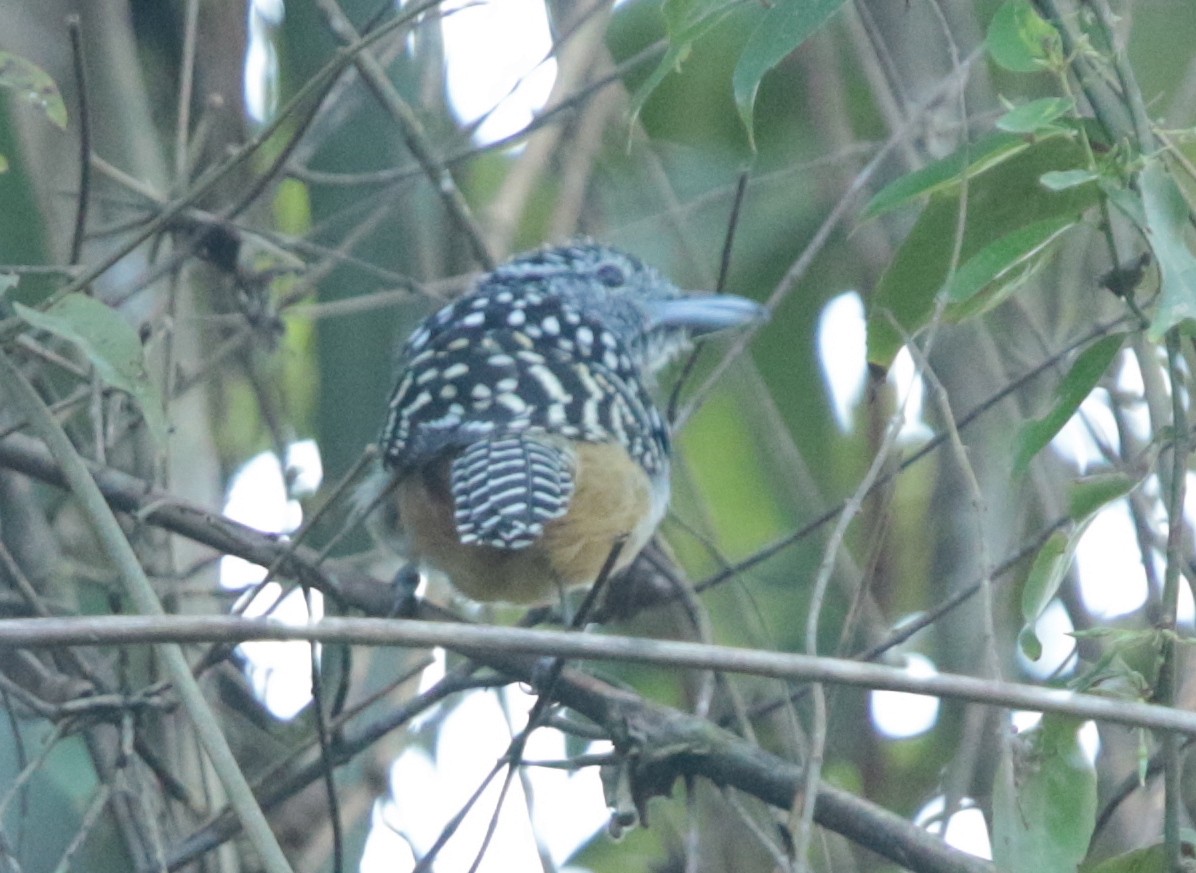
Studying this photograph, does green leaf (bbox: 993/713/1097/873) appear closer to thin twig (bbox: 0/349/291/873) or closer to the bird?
thin twig (bbox: 0/349/291/873)

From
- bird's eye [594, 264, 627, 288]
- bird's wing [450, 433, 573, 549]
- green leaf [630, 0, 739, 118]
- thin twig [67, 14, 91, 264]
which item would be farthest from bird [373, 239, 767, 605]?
green leaf [630, 0, 739, 118]

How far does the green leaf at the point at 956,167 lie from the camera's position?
6.30ft

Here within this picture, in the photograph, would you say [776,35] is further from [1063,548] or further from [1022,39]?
[1063,548]

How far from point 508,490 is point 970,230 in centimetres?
103

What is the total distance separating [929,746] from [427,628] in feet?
8.05

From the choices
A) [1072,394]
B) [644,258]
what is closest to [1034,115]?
[1072,394]

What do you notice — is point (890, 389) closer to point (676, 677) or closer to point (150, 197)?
point (676, 677)

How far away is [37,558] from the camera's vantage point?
306cm

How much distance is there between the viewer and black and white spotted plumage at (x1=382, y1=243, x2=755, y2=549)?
9.47ft

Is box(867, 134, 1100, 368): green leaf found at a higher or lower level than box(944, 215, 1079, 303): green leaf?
higher

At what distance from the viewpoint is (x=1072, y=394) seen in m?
1.88

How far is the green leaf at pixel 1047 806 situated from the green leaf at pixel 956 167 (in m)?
0.62

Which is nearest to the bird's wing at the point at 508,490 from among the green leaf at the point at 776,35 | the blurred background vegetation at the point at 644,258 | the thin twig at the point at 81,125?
the blurred background vegetation at the point at 644,258

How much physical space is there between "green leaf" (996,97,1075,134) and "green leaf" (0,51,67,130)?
4.67 ft
